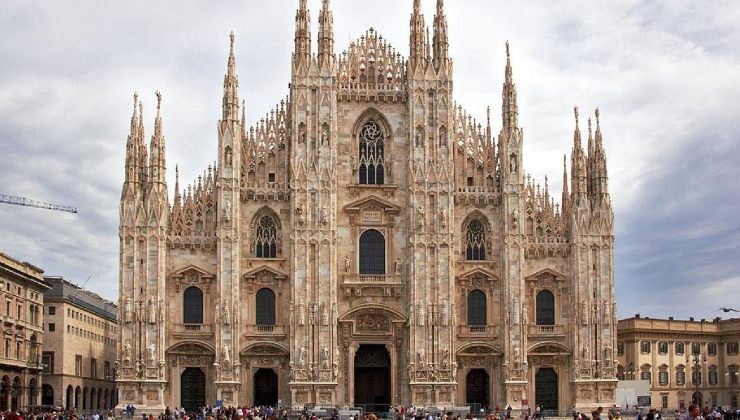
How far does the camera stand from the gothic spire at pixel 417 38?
69375 millimetres

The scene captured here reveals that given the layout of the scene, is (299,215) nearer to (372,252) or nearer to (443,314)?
(372,252)

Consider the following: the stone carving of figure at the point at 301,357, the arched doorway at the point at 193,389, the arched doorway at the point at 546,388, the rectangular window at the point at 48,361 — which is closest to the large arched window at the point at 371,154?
the stone carving of figure at the point at 301,357

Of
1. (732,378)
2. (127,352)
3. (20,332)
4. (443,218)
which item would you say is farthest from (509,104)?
(732,378)

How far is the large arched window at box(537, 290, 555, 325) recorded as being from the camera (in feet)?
226

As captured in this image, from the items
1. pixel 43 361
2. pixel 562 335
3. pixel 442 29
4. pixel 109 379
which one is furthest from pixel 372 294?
pixel 109 379

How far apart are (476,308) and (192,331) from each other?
59.3ft

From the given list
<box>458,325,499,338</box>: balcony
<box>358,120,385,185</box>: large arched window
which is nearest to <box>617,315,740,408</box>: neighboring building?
<box>458,325,499,338</box>: balcony

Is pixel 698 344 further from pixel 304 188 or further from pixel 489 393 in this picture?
pixel 304 188

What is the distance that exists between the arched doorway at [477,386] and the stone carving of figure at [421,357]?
3882 millimetres

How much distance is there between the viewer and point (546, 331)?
224 feet

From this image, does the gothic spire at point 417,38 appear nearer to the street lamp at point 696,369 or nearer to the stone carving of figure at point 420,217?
the stone carving of figure at point 420,217

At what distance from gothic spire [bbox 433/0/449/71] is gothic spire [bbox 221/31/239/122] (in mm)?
13035

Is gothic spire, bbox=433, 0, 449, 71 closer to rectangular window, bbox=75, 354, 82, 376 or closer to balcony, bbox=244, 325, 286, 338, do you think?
balcony, bbox=244, 325, 286, 338

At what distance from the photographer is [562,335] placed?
6838 centimetres
